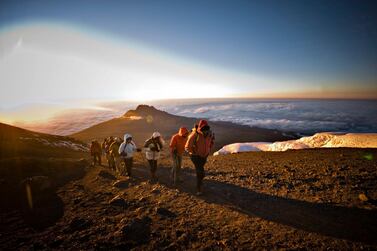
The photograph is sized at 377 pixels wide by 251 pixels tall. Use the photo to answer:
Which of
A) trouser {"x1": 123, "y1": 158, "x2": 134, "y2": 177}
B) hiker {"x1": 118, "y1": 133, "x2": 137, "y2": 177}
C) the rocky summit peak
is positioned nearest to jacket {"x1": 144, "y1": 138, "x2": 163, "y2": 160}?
hiker {"x1": 118, "y1": 133, "x2": 137, "y2": 177}

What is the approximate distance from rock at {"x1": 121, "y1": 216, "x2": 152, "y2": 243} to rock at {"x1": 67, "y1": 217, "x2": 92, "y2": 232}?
121 cm

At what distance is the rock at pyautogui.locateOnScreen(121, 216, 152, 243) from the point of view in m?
4.60

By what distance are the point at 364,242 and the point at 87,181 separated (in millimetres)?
9874

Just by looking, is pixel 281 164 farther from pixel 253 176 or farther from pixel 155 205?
pixel 155 205

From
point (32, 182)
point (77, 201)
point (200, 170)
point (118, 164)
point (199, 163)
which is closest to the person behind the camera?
point (199, 163)

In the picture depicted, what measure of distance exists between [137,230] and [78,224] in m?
1.75

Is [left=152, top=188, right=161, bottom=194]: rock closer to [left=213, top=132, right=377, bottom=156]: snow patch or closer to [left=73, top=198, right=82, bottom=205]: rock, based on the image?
[left=73, top=198, right=82, bottom=205]: rock

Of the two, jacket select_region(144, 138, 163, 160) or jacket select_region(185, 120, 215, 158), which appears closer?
jacket select_region(185, 120, 215, 158)

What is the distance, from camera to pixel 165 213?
569 cm

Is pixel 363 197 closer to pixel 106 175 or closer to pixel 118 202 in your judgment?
pixel 118 202

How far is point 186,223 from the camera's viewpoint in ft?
16.8

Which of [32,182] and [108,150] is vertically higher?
[108,150]

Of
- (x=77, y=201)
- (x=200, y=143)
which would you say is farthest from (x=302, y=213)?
(x=77, y=201)

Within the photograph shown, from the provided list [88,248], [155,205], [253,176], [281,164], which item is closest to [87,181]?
[155,205]
